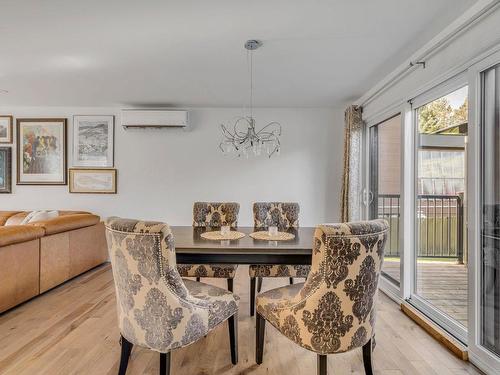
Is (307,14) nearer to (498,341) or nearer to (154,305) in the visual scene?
(154,305)

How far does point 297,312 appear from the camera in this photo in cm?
155

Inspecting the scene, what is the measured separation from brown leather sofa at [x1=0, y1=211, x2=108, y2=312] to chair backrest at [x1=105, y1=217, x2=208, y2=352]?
1746 mm

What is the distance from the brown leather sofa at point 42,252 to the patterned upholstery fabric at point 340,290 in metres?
2.56

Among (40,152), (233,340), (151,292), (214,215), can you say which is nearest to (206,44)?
(214,215)

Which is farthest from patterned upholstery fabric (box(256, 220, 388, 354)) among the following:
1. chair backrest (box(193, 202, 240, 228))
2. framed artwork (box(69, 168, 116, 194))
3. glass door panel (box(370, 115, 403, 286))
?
framed artwork (box(69, 168, 116, 194))

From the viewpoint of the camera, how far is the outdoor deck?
2.45 metres

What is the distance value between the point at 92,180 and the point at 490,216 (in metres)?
4.68

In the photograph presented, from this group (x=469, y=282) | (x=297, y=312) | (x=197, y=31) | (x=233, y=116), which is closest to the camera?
(x=297, y=312)

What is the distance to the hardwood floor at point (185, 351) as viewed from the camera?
6.15ft

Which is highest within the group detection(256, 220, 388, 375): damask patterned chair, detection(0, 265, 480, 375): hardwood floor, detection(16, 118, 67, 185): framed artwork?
detection(16, 118, 67, 185): framed artwork

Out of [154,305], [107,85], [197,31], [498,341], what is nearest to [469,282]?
[498,341]

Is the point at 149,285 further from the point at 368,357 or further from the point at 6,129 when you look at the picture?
the point at 6,129

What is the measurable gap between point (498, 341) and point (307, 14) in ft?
7.97

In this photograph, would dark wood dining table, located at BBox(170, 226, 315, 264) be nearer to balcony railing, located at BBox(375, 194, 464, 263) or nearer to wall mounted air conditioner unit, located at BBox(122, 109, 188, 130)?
balcony railing, located at BBox(375, 194, 464, 263)
